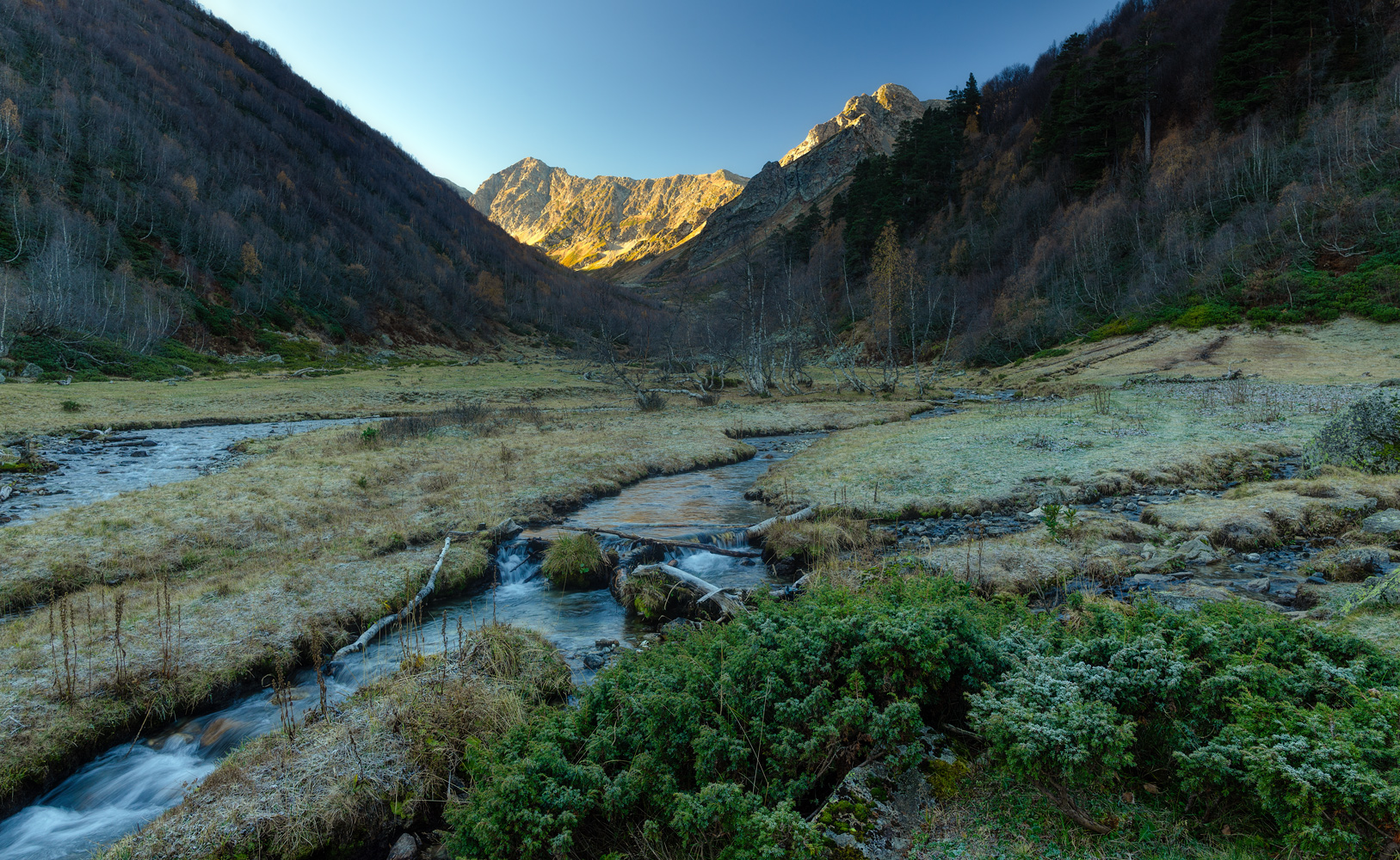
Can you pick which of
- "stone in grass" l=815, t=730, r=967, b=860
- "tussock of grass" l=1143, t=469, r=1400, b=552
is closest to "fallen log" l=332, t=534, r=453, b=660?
"stone in grass" l=815, t=730, r=967, b=860

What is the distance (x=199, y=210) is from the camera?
282 ft

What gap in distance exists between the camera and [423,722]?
6.16 metres

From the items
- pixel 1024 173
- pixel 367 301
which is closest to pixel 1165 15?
pixel 1024 173

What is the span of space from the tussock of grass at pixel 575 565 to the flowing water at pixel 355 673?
0.30 meters

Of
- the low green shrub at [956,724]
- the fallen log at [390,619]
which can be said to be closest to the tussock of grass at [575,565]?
the fallen log at [390,619]

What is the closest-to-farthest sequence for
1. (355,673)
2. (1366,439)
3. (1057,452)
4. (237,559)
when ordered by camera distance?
(355,673), (237,559), (1366,439), (1057,452)

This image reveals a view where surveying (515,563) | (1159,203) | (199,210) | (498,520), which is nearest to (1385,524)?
(515,563)

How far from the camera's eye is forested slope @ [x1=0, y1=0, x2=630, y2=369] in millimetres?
58875

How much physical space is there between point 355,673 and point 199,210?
107 meters

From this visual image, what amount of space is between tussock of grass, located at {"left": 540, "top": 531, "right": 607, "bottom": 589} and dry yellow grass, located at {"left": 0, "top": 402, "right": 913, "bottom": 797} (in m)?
1.97

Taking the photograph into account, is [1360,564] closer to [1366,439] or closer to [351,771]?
[1366,439]

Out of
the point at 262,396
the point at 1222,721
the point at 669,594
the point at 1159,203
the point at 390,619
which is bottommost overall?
the point at 669,594

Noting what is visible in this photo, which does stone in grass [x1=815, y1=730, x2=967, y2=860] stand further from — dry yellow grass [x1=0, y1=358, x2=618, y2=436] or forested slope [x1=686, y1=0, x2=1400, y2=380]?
forested slope [x1=686, y1=0, x2=1400, y2=380]

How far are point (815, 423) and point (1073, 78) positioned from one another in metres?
67.0
